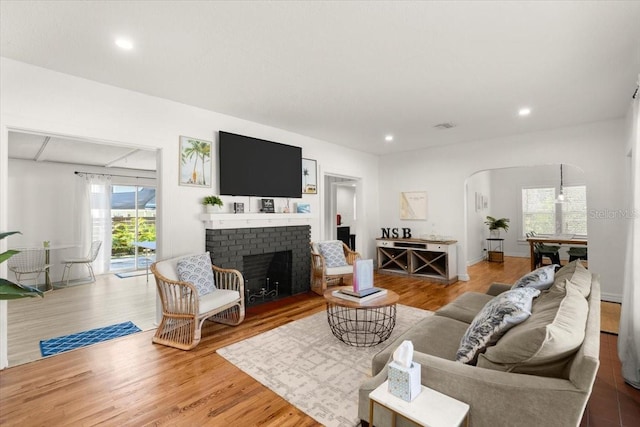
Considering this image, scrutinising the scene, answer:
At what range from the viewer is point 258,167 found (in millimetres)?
4410

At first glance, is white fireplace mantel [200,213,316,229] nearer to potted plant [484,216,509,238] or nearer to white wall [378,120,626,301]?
white wall [378,120,626,301]

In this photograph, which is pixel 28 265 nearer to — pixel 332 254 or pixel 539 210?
pixel 332 254

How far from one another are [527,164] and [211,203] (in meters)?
5.07

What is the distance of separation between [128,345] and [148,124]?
2.37m

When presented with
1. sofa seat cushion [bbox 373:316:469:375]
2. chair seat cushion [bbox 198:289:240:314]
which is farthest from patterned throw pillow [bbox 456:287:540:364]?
chair seat cushion [bbox 198:289:240:314]

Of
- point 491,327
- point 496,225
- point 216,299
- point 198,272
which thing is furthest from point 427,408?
point 496,225

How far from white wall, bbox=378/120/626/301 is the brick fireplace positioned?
111 inches

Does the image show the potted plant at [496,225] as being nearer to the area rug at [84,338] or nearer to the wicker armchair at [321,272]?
the wicker armchair at [321,272]

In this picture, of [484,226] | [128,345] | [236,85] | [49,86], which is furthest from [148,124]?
[484,226]

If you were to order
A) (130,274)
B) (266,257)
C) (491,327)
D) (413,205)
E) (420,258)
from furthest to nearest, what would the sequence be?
1. (130,274)
2. (413,205)
3. (420,258)
4. (266,257)
5. (491,327)

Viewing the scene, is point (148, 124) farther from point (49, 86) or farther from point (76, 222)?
point (76, 222)

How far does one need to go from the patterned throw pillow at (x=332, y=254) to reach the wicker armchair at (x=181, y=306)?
1.82 m

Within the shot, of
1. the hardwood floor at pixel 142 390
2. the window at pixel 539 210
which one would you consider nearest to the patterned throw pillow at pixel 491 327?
the hardwood floor at pixel 142 390

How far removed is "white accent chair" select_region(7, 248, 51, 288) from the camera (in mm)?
5344
